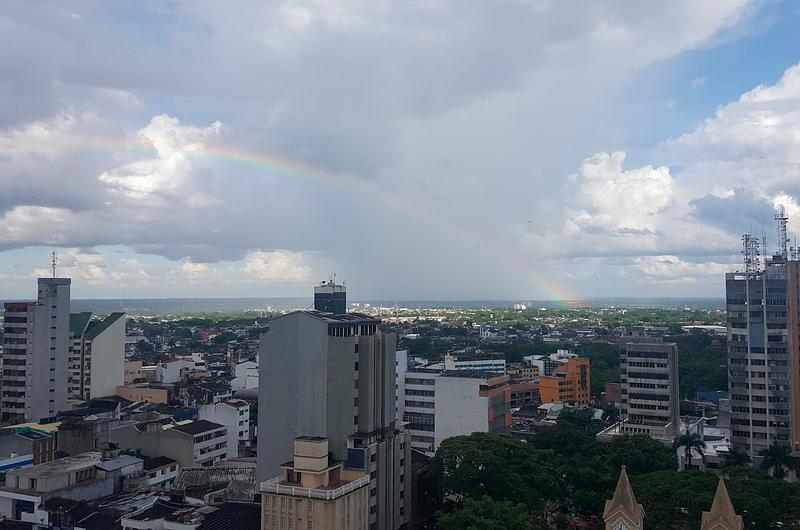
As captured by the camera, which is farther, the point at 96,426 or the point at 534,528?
the point at 96,426

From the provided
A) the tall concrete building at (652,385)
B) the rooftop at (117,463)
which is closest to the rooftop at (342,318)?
the rooftop at (117,463)

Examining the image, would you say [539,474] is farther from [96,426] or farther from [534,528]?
[96,426]

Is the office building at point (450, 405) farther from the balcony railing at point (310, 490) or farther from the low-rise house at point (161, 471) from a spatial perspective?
the balcony railing at point (310, 490)

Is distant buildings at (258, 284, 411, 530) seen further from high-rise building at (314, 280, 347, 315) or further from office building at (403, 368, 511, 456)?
high-rise building at (314, 280, 347, 315)

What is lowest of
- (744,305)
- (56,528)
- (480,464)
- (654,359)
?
(56,528)

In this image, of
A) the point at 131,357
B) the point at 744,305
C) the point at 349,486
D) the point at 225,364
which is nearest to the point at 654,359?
the point at 744,305

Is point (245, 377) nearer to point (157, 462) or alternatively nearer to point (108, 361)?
Result: point (108, 361)

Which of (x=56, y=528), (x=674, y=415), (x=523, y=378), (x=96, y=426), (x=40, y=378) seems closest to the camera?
(x=56, y=528)
